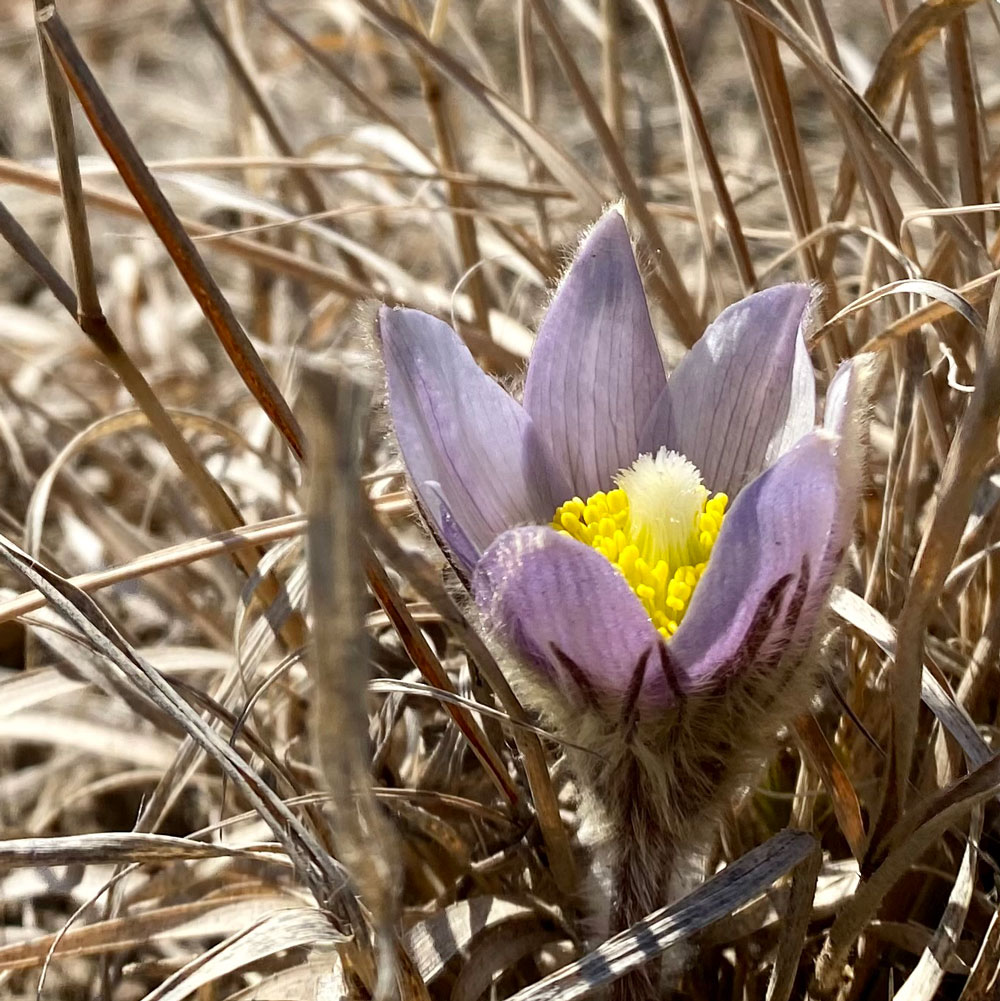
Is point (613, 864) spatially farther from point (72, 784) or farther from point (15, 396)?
point (15, 396)

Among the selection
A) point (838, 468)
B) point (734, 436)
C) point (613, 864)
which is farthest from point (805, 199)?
point (613, 864)

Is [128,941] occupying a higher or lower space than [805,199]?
lower

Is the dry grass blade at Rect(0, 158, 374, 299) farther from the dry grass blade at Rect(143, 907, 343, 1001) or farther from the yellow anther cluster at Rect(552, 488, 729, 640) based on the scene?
the dry grass blade at Rect(143, 907, 343, 1001)

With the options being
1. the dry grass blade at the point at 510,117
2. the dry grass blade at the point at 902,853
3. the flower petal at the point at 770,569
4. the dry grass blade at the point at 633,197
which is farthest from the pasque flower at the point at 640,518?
the dry grass blade at the point at 510,117

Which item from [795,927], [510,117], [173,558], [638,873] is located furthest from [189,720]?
[510,117]

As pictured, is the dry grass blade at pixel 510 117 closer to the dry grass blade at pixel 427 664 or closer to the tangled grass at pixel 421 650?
the tangled grass at pixel 421 650

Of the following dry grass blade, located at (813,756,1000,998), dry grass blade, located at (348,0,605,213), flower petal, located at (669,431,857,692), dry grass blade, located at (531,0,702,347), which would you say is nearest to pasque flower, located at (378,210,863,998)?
flower petal, located at (669,431,857,692)
